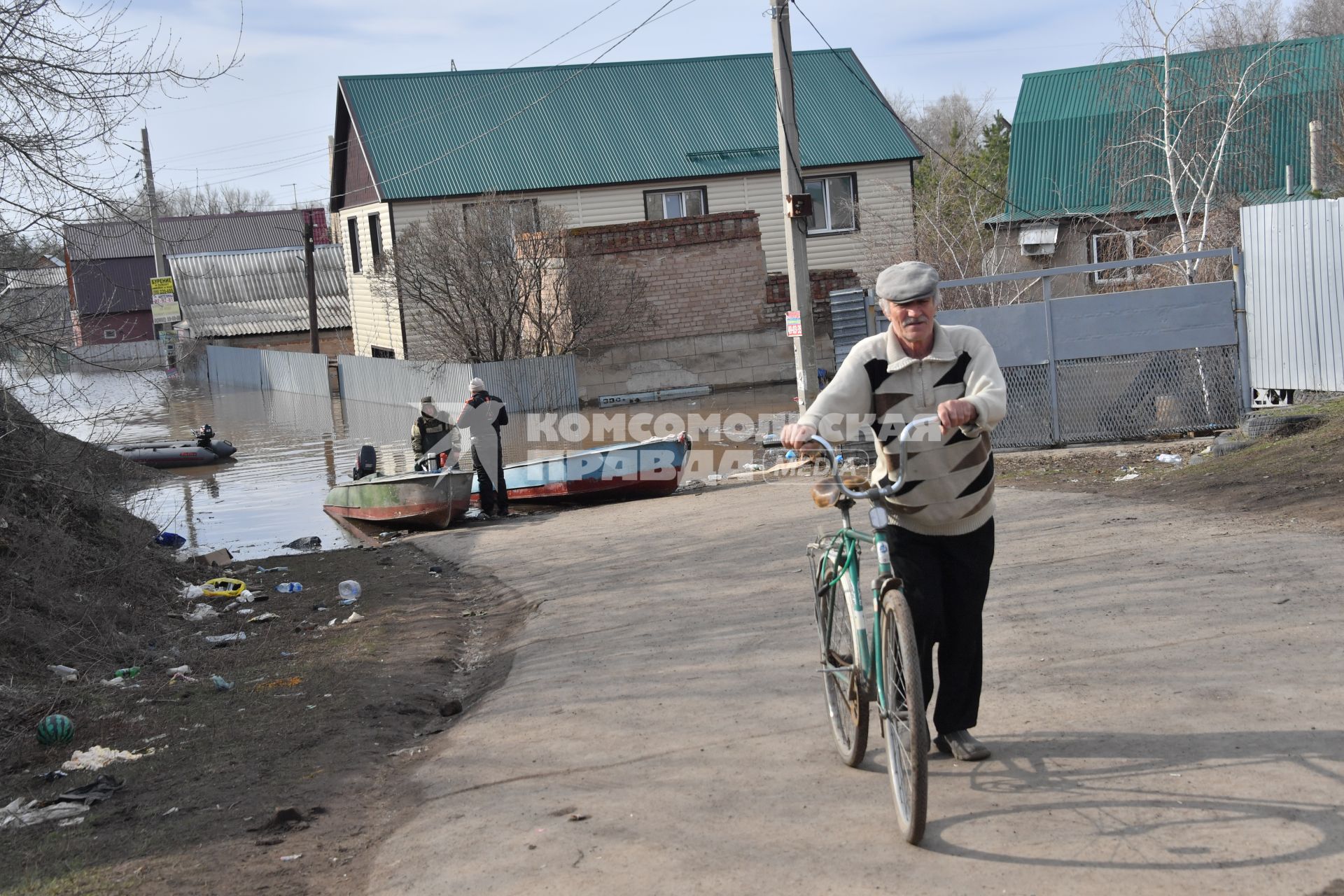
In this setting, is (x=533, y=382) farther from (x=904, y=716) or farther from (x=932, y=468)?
(x=904, y=716)

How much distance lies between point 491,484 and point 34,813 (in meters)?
11.0

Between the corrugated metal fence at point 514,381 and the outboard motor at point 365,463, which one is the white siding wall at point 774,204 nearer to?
the corrugated metal fence at point 514,381

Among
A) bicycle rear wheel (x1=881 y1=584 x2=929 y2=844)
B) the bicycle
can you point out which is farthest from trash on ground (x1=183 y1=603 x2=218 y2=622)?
bicycle rear wheel (x1=881 y1=584 x2=929 y2=844)

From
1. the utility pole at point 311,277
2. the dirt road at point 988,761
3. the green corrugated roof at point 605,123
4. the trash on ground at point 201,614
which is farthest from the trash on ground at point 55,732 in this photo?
the utility pole at point 311,277

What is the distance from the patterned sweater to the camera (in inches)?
175

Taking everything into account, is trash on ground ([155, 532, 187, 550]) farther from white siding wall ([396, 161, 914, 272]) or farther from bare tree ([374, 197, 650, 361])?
white siding wall ([396, 161, 914, 272])

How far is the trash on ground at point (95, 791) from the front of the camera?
548 centimetres

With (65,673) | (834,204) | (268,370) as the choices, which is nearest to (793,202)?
(65,673)

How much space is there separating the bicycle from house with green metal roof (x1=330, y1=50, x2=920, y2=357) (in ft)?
95.3

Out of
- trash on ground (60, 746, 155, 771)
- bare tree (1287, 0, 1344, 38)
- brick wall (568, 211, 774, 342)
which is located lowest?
trash on ground (60, 746, 155, 771)

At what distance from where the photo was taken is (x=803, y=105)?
3641 centimetres

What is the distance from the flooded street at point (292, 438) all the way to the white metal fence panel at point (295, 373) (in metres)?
0.64

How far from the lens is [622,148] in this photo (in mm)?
34719

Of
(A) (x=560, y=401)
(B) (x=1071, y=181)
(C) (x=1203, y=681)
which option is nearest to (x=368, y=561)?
(C) (x=1203, y=681)
